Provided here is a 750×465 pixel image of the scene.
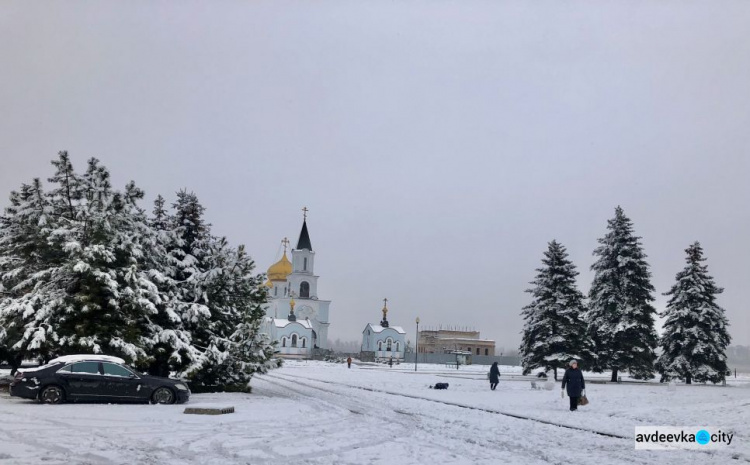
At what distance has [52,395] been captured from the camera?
17.6 metres

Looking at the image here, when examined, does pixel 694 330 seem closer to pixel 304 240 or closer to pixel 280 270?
pixel 304 240

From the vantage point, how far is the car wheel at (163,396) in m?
18.5

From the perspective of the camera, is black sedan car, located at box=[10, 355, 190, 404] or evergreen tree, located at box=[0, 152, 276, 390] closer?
black sedan car, located at box=[10, 355, 190, 404]

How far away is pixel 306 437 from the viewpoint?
→ 12859 mm

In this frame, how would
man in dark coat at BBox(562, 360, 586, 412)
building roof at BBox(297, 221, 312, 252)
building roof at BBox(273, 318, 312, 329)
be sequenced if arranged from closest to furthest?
man in dark coat at BBox(562, 360, 586, 412)
building roof at BBox(273, 318, 312, 329)
building roof at BBox(297, 221, 312, 252)

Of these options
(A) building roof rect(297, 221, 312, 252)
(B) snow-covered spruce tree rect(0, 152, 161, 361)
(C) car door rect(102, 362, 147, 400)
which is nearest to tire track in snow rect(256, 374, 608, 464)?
(C) car door rect(102, 362, 147, 400)

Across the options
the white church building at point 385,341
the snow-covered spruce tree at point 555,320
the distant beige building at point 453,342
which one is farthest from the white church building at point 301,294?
the snow-covered spruce tree at point 555,320

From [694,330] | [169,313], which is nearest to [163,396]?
[169,313]

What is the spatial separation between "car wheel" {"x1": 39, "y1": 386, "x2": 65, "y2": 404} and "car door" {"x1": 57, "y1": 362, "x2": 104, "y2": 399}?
21 centimetres

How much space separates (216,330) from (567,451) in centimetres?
1604

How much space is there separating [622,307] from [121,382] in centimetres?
3378

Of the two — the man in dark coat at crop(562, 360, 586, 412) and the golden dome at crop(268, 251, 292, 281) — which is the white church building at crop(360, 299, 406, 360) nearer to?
the golden dome at crop(268, 251, 292, 281)

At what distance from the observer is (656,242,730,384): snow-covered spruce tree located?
40.4 meters

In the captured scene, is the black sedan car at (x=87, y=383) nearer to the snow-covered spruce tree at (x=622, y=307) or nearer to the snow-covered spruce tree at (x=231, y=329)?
the snow-covered spruce tree at (x=231, y=329)
